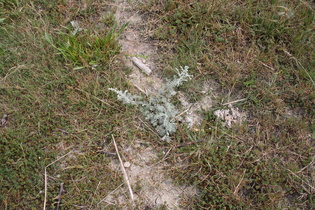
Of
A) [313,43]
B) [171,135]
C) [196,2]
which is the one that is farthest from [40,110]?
[313,43]

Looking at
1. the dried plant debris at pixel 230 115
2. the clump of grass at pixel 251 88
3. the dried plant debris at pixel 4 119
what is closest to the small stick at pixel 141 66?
the clump of grass at pixel 251 88

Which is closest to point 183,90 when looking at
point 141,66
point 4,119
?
point 141,66

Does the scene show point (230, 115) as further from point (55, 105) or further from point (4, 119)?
point (4, 119)

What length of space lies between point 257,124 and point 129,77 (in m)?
1.64

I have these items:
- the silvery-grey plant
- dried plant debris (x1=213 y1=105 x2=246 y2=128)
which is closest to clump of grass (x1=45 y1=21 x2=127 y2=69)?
the silvery-grey plant

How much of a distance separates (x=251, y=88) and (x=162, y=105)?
111cm

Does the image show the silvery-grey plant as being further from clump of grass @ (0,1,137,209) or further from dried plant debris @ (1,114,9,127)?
dried plant debris @ (1,114,9,127)

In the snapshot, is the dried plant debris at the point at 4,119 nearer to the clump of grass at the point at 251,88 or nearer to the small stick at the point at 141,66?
the small stick at the point at 141,66

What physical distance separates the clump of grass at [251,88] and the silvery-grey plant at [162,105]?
18 centimetres

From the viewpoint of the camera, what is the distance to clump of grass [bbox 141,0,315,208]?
2.88m

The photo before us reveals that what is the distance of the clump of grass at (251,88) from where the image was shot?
2879 millimetres

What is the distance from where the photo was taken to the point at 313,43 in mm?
3406

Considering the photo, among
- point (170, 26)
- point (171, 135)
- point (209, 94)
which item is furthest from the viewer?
point (170, 26)

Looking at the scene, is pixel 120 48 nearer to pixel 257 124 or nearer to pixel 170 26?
pixel 170 26
